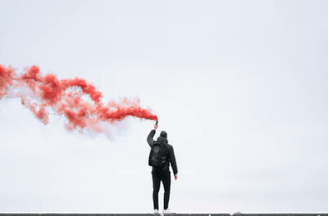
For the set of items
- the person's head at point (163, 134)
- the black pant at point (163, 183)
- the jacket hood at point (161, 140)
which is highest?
the person's head at point (163, 134)

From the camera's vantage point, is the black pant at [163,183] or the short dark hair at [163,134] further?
the short dark hair at [163,134]

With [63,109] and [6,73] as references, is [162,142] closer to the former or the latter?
[63,109]

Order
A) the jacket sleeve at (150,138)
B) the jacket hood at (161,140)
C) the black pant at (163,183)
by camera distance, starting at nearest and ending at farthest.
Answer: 1. the black pant at (163,183)
2. the jacket hood at (161,140)
3. the jacket sleeve at (150,138)

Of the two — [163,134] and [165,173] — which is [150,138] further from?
[165,173]

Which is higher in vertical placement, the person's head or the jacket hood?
the person's head

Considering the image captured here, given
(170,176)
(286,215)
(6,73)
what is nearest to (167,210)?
(170,176)

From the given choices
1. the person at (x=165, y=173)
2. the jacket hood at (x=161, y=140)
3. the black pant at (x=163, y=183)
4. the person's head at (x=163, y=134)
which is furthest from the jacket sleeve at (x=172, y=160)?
the person's head at (x=163, y=134)

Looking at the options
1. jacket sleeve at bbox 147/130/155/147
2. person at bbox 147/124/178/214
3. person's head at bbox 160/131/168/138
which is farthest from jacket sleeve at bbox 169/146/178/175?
jacket sleeve at bbox 147/130/155/147

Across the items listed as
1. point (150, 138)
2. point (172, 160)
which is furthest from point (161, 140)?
point (172, 160)

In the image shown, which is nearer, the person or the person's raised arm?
the person

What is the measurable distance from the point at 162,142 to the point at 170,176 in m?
1.52

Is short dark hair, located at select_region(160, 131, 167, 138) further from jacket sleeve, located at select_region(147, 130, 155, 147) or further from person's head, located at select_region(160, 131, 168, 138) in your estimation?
jacket sleeve, located at select_region(147, 130, 155, 147)

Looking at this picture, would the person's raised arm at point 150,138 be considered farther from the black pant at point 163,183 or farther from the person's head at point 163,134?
the black pant at point 163,183

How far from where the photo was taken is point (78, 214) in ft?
54.0
